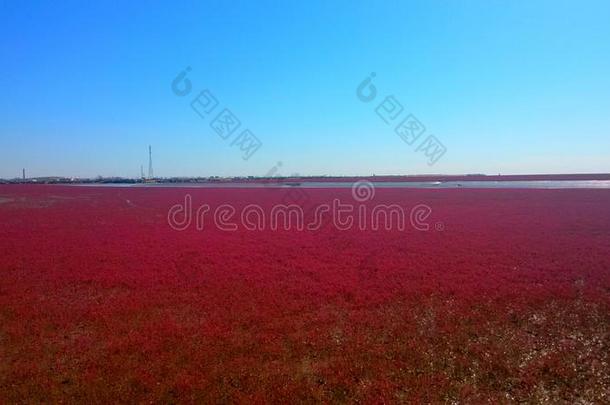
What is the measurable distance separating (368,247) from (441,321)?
26.9 feet

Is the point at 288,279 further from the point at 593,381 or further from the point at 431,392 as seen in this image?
the point at 593,381

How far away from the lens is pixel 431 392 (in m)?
5.22

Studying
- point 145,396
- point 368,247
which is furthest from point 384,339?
point 368,247

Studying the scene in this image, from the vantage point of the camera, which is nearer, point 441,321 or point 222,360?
point 222,360

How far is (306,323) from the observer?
7.66m

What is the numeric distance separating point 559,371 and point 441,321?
225cm

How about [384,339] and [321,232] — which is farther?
[321,232]

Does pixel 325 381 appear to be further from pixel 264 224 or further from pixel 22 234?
pixel 22 234

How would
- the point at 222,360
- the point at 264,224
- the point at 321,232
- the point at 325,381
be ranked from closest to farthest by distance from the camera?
the point at 325,381, the point at 222,360, the point at 321,232, the point at 264,224

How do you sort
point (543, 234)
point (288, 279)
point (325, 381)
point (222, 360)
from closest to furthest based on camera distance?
1. point (325, 381)
2. point (222, 360)
3. point (288, 279)
4. point (543, 234)

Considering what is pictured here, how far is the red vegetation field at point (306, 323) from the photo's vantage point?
17.8 ft

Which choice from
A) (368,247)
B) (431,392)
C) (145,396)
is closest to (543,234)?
(368,247)

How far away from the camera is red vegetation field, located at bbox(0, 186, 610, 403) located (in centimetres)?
542

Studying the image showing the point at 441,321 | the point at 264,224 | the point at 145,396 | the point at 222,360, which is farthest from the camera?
the point at 264,224
